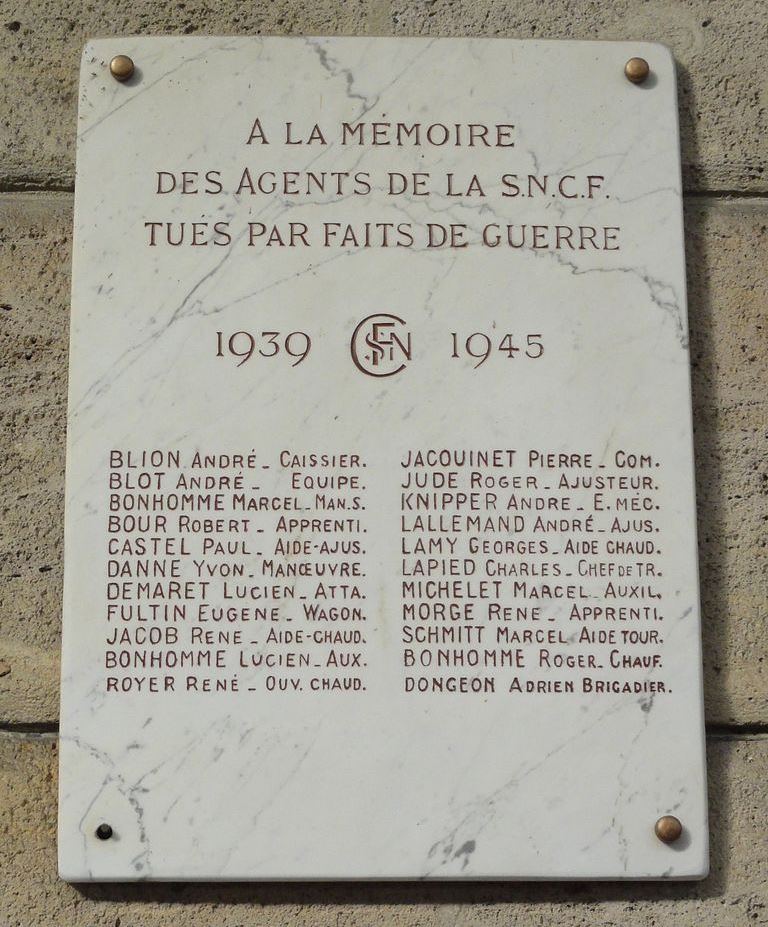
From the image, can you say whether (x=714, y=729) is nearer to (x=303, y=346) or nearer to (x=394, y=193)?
(x=303, y=346)

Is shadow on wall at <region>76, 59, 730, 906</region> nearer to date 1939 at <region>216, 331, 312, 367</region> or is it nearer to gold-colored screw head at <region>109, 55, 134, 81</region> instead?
date 1939 at <region>216, 331, 312, 367</region>

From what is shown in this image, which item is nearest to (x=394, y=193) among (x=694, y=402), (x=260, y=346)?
(x=260, y=346)

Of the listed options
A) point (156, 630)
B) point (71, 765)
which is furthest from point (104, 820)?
point (156, 630)

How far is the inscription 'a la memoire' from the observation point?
Result: 8.55 ft

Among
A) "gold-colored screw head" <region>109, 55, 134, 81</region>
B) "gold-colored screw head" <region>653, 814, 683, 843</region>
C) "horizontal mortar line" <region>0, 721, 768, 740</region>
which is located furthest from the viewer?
"gold-colored screw head" <region>109, 55, 134, 81</region>

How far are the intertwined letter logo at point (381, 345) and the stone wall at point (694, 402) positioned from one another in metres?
0.67

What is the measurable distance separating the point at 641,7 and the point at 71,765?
7.09 feet

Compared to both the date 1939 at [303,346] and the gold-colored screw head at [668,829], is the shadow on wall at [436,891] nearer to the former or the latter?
the gold-colored screw head at [668,829]

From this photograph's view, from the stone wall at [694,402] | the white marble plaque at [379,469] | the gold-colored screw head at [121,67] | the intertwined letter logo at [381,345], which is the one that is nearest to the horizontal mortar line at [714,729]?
the stone wall at [694,402]

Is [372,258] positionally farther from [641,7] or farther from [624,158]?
[641,7]

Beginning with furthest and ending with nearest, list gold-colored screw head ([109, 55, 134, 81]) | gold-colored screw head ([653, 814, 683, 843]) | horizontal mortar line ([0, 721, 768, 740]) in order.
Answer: gold-colored screw head ([109, 55, 134, 81]) → horizontal mortar line ([0, 721, 768, 740]) → gold-colored screw head ([653, 814, 683, 843])

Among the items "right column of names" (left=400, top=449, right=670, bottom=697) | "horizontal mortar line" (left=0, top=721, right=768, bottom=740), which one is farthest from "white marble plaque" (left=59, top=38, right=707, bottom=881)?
"horizontal mortar line" (left=0, top=721, right=768, bottom=740)

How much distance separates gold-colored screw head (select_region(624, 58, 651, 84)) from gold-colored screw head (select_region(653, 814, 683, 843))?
1.63m

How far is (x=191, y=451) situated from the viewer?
2.51 m
